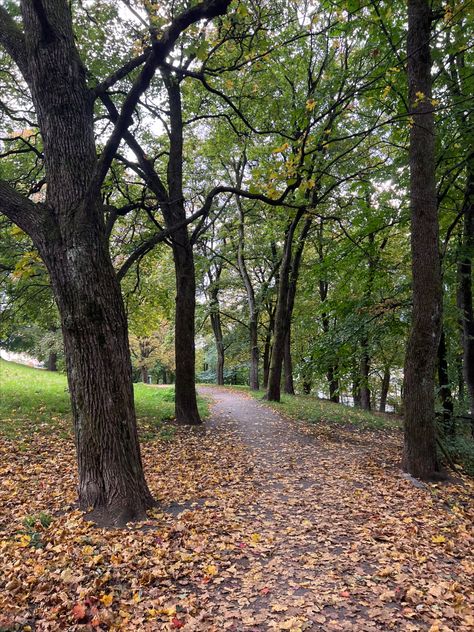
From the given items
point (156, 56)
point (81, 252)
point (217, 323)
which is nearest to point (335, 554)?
point (81, 252)

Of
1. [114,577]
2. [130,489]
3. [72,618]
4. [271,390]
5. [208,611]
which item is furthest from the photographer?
[271,390]

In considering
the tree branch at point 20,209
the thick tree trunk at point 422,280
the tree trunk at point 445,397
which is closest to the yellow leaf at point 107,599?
the tree branch at point 20,209

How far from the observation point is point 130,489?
475 centimetres

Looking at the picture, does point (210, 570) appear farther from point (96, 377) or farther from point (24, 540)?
point (96, 377)

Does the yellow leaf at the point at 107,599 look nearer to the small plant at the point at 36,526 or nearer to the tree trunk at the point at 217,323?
the small plant at the point at 36,526

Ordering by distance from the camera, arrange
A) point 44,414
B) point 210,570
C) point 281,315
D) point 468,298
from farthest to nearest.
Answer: point 281,315, point 44,414, point 468,298, point 210,570

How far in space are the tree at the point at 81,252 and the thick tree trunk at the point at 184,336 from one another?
5.34 m

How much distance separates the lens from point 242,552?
4.23 meters

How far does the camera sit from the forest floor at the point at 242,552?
316 centimetres

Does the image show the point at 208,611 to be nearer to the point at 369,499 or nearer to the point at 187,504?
the point at 187,504

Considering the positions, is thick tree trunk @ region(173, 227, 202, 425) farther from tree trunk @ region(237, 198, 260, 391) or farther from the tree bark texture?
tree trunk @ region(237, 198, 260, 391)

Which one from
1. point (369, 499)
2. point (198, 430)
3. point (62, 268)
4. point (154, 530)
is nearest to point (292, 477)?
point (369, 499)

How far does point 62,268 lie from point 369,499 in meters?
5.18

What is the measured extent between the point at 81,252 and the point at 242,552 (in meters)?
3.79
